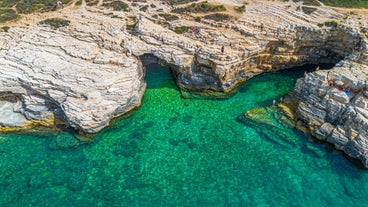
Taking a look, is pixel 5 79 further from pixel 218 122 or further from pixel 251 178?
pixel 251 178

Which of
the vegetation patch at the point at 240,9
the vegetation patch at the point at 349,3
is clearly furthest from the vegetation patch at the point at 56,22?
the vegetation patch at the point at 349,3

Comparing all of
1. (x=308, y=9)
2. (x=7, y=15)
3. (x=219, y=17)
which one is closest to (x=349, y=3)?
(x=308, y=9)

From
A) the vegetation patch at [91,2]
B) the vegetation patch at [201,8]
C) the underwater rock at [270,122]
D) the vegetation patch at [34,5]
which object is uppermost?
the vegetation patch at [201,8]

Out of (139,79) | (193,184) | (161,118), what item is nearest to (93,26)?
(139,79)

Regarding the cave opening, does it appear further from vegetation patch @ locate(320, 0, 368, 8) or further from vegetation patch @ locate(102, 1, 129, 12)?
vegetation patch @ locate(320, 0, 368, 8)

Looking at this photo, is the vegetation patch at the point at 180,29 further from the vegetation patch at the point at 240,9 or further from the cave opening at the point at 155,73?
the vegetation patch at the point at 240,9

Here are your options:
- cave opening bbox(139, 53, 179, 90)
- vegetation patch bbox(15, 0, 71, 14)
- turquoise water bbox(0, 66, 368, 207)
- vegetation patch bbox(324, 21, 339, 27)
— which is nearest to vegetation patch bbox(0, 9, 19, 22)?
vegetation patch bbox(15, 0, 71, 14)
